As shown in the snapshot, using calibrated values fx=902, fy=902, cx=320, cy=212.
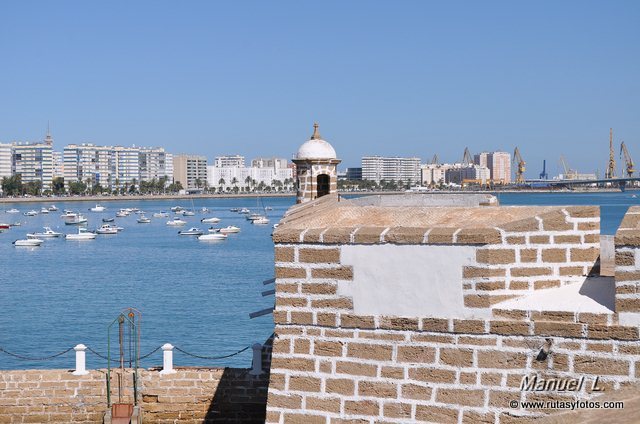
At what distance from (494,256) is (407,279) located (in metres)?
0.55

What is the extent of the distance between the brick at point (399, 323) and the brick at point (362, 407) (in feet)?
1.61

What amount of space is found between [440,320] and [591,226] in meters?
1.19

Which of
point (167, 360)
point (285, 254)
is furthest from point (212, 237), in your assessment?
Result: point (285, 254)

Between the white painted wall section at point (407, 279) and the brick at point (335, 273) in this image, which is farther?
the brick at point (335, 273)

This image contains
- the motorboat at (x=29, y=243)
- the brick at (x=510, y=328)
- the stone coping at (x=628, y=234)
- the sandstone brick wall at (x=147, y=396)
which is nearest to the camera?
the stone coping at (x=628, y=234)

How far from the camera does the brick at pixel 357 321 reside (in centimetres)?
565

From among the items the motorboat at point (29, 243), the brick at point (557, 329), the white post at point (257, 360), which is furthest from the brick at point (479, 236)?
the motorboat at point (29, 243)

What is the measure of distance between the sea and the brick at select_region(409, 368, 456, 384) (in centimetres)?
1060

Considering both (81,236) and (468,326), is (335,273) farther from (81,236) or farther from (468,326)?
(81,236)

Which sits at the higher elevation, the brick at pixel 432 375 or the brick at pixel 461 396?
the brick at pixel 432 375

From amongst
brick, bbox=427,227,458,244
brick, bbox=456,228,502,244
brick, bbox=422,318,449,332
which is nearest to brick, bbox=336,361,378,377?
brick, bbox=422,318,449,332

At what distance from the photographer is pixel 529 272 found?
555cm

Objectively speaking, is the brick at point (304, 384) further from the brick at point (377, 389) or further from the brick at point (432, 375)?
the brick at point (432, 375)

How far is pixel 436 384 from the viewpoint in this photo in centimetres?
548
